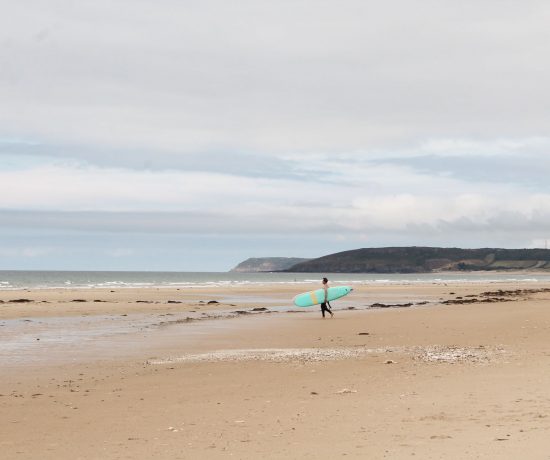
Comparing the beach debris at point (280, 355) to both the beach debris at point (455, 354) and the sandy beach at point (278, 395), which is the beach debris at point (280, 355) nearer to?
the sandy beach at point (278, 395)

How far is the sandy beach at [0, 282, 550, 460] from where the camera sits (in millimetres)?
7910

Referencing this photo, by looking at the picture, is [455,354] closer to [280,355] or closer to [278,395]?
[280,355]

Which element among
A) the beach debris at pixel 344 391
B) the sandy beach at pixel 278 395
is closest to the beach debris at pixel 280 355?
the sandy beach at pixel 278 395

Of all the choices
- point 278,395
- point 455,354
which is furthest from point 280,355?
point 278,395

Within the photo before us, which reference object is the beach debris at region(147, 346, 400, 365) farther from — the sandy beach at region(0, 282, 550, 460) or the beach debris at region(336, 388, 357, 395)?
the beach debris at region(336, 388, 357, 395)

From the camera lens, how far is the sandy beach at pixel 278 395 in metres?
7.91

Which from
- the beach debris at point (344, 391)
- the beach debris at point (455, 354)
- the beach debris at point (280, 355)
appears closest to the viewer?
the beach debris at point (344, 391)

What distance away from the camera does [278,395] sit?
11273 millimetres

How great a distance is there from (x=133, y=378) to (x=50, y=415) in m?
3.51

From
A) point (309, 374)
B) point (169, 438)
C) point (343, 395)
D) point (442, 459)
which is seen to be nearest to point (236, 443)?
point (169, 438)

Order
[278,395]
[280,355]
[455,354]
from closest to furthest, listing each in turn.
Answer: [278,395]
[455,354]
[280,355]

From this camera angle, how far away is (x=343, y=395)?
11.0m

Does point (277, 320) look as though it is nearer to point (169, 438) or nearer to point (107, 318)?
point (107, 318)

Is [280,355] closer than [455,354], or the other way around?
[455,354]
